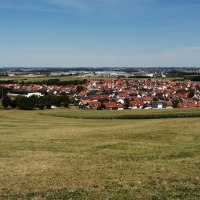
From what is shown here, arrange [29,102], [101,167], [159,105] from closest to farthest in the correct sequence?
[101,167], [29,102], [159,105]

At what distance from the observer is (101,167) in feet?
60.1

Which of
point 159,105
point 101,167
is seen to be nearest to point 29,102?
point 159,105

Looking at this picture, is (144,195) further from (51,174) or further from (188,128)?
(188,128)

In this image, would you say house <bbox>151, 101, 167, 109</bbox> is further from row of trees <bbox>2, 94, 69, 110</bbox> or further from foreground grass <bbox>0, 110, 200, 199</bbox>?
foreground grass <bbox>0, 110, 200, 199</bbox>

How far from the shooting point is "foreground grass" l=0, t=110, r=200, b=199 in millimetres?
13844

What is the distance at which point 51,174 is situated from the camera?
17016 millimetres

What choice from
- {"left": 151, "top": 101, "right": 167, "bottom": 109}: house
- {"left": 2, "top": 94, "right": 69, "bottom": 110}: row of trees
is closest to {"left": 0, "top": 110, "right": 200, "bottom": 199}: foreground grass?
{"left": 2, "top": 94, "right": 69, "bottom": 110}: row of trees

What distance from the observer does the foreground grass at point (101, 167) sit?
13844 mm

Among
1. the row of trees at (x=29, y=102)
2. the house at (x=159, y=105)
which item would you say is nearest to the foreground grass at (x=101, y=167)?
the row of trees at (x=29, y=102)

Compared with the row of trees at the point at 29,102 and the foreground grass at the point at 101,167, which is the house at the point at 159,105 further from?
the foreground grass at the point at 101,167

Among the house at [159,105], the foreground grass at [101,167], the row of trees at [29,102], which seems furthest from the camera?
the house at [159,105]

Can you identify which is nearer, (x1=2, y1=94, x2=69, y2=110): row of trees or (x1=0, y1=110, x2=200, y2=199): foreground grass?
(x1=0, y1=110, x2=200, y2=199): foreground grass

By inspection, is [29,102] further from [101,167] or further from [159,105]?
[101,167]

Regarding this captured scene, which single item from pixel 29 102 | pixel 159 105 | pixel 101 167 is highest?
pixel 101 167
